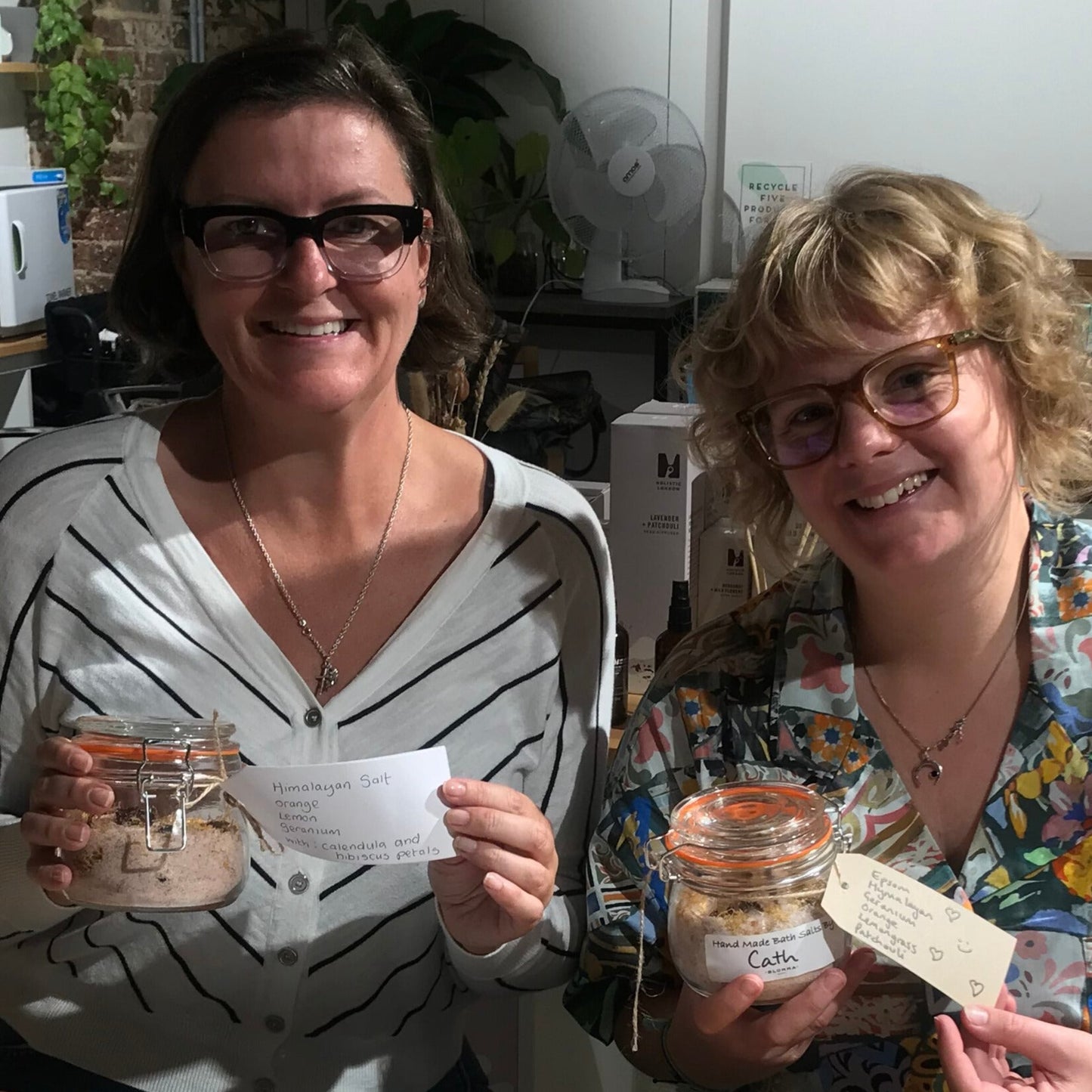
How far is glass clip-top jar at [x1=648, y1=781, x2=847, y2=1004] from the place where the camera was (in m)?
1.01

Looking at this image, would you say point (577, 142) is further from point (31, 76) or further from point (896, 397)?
point (896, 397)

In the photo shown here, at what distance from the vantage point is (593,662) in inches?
56.8

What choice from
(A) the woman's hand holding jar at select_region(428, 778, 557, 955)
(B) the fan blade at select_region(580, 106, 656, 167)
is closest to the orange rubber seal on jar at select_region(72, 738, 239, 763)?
(A) the woman's hand holding jar at select_region(428, 778, 557, 955)

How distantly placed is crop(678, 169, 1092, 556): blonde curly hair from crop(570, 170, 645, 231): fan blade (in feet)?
8.72

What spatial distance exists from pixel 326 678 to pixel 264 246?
429mm

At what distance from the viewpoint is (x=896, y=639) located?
1.28 m

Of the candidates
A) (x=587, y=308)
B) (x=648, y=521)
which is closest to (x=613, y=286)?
(x=587, y=308)

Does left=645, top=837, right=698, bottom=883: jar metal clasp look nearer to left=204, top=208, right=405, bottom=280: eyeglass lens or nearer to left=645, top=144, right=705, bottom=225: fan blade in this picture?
left=204, top=208, right=405, bottom=280: eyeglass lens

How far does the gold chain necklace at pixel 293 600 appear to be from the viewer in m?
1.39

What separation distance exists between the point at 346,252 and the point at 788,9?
3.17 metres

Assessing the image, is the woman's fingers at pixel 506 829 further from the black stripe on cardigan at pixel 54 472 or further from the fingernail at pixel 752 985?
the black stripe on cardigan at pixel 54 472

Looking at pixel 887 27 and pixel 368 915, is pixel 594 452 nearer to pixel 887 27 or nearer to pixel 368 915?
pixel 887 27

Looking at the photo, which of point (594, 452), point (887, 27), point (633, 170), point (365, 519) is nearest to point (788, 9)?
point (887, 27)

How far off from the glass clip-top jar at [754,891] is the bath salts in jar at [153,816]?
36 cm
